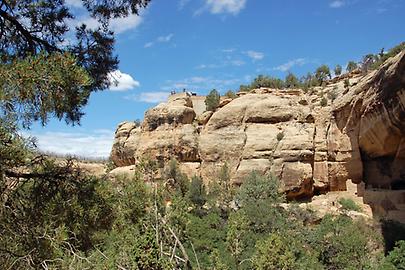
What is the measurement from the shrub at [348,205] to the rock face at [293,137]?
1566 mm

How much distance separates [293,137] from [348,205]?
4.69 m

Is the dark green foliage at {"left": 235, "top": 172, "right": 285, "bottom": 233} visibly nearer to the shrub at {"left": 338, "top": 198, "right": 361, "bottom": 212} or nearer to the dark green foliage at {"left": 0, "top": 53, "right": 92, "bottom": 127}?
the shrub at {"left": 338, "top": 198, "right": 361, "bottom": 212}

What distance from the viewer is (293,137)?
2159 cm

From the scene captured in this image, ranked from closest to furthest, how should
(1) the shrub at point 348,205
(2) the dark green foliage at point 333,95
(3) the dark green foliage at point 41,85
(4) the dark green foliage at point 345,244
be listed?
1. (3) the dark green foliage at point 41,85
2. (4) the dark green foliage at point 345,244
3. (1) the shrub at point 348,205
4. (2) the dark green foliage at point 333,95

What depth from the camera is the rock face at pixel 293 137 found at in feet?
60.1

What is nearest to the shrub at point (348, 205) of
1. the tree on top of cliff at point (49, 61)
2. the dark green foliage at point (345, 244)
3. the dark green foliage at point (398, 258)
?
the dark green foliage at point (345, 244)

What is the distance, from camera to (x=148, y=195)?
18.6ft

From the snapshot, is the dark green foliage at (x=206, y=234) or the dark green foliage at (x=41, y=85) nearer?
the dark green foliage at (x=41, y=85)

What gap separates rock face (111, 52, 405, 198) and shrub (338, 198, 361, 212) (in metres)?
1.57

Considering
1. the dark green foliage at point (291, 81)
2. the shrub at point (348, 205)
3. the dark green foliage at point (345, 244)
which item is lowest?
the dark green foliage at point (345, 244)

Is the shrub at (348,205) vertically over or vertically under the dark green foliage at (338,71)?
under

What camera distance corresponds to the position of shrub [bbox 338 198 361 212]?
710 inches

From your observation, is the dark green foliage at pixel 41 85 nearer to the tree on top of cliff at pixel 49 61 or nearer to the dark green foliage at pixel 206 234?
the tree on top of cliff at pixel 49 61

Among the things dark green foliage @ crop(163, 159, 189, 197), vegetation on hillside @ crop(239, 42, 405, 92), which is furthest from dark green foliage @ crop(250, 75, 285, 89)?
dark green foliage @ crop(163, 159, 189, 197)
